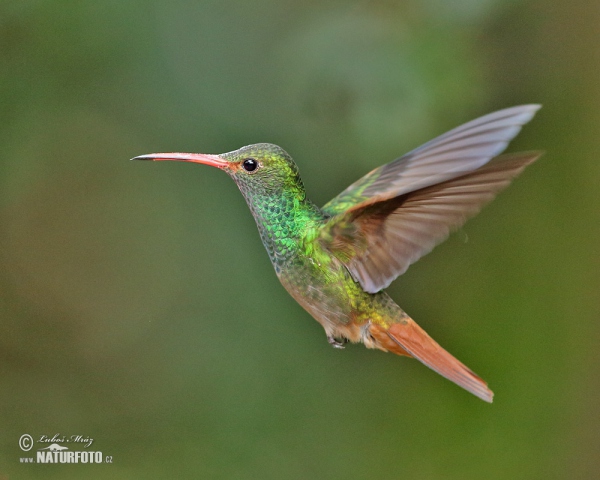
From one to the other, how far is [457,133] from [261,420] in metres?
1.45

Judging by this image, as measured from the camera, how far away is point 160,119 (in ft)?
6.67

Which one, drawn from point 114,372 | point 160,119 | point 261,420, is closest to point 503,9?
point 160,119

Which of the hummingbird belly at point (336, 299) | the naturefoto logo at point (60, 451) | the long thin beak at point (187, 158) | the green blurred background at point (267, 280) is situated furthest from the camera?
the green blurred background at point (267, 280)

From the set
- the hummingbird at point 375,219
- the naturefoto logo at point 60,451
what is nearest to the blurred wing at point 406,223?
the hummingbird at point 375,219

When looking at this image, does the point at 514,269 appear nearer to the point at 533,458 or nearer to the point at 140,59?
the point at 533,458

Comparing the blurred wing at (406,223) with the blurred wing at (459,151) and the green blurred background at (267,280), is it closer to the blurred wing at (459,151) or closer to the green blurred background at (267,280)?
the blurred wing at (459,151)

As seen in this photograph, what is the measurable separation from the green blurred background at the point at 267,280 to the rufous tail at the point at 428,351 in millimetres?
826

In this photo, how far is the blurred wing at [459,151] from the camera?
0.68 metres

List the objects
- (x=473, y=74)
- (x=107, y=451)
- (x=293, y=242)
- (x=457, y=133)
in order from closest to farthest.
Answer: (x=457, y=133)
(x=293, y=242)
(x=473, y=74)
(x=107, y=451)

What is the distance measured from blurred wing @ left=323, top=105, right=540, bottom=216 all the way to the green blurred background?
3.51 ft

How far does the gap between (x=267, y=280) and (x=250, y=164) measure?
1.14 metres

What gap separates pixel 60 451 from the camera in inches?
69.9

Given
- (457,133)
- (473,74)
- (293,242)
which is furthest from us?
(473,74)

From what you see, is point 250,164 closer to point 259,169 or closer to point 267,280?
point 259,169
